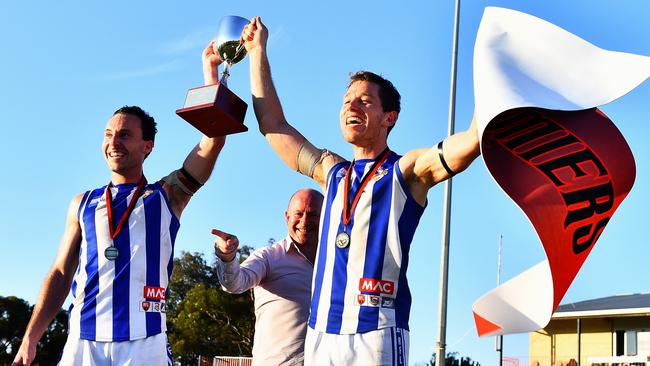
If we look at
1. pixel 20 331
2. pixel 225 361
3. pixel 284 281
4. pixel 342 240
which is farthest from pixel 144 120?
pixel 20 331

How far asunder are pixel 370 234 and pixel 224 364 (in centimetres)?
2706

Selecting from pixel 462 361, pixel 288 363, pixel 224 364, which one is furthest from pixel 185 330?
pixel 288 363

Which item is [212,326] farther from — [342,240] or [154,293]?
[342,240]

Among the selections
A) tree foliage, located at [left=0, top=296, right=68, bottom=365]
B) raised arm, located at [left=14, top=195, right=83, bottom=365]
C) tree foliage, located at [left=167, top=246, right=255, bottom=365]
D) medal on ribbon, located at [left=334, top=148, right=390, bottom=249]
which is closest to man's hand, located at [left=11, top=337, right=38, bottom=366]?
raised arm, located at [left=14, top=195, right=83, bottom=365]

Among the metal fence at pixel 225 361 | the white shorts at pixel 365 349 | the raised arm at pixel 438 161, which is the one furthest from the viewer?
the metal fence at pixel 225 361

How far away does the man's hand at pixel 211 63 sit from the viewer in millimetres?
Answer: 5316

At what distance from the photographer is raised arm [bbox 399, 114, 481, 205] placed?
3.78 metres

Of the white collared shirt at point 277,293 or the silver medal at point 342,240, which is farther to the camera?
the white collared shirt at point 277,293

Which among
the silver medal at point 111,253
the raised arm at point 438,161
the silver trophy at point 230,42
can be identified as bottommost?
the silver medal at point 111,253

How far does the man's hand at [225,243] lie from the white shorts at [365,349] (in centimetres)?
99

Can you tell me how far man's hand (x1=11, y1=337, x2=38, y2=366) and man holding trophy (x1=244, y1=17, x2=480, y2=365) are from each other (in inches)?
69.8

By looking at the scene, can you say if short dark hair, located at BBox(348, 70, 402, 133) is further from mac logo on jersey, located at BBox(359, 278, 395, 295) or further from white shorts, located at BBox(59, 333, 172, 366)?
white shorts, located at BBox(59, 333, 172, 366)

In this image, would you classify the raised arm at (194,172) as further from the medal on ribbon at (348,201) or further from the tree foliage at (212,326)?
the tree foliage at (212,326)

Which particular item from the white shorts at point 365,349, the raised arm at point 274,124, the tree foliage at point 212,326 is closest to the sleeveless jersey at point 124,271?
the raised arm at point 274,124
